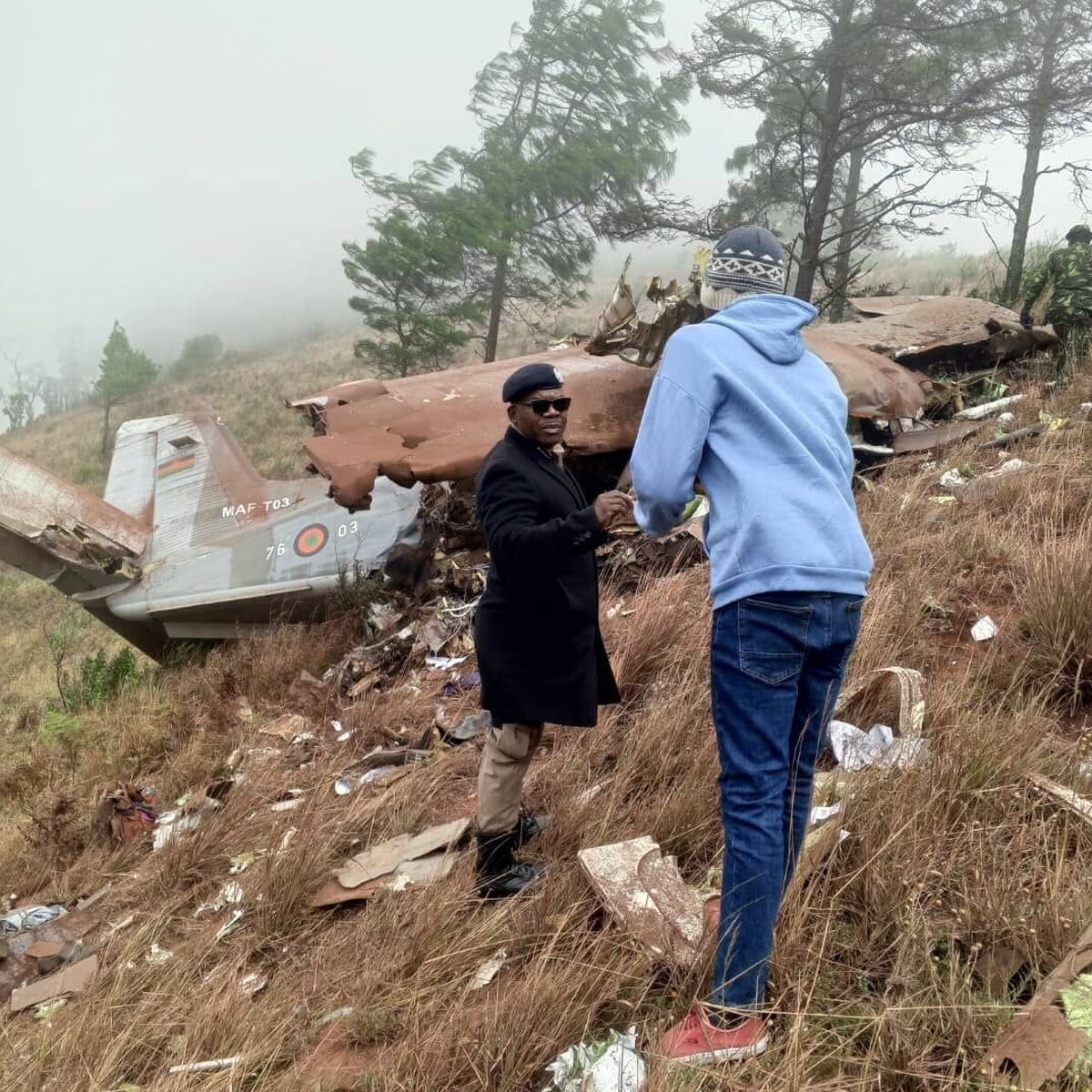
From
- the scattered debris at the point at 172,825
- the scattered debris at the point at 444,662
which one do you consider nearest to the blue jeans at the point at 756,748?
the scattered debris at the point at 172,825

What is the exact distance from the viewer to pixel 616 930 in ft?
6.98

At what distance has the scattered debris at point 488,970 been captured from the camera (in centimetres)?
208

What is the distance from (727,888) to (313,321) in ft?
241

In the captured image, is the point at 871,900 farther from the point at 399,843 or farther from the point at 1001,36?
the point at 1001,36

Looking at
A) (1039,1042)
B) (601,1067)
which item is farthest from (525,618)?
(1039,1042)

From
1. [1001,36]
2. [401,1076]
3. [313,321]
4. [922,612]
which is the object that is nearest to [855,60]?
[1001,36]

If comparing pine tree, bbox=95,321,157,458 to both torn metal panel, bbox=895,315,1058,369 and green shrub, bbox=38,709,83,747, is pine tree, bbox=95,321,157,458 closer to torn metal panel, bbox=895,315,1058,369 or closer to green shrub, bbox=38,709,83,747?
green shrub, bbox=38,709,83,747

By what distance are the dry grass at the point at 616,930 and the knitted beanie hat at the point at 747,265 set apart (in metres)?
1.46

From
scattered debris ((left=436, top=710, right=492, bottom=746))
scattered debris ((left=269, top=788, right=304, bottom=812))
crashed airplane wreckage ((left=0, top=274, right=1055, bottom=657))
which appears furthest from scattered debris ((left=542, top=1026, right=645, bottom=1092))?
crashed airplane wreckage ((left=0, top=274, right=1055, bottom=657))

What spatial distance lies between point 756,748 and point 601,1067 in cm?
76

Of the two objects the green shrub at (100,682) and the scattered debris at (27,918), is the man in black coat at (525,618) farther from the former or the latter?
the green shrub at (100,682)

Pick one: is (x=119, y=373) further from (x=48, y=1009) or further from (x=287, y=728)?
(x=48, y=1009)

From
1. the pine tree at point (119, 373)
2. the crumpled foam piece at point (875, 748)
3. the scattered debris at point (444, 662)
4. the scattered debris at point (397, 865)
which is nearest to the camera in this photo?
the crumpled foam piece at point (875, 748)

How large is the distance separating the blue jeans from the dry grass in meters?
0.14
